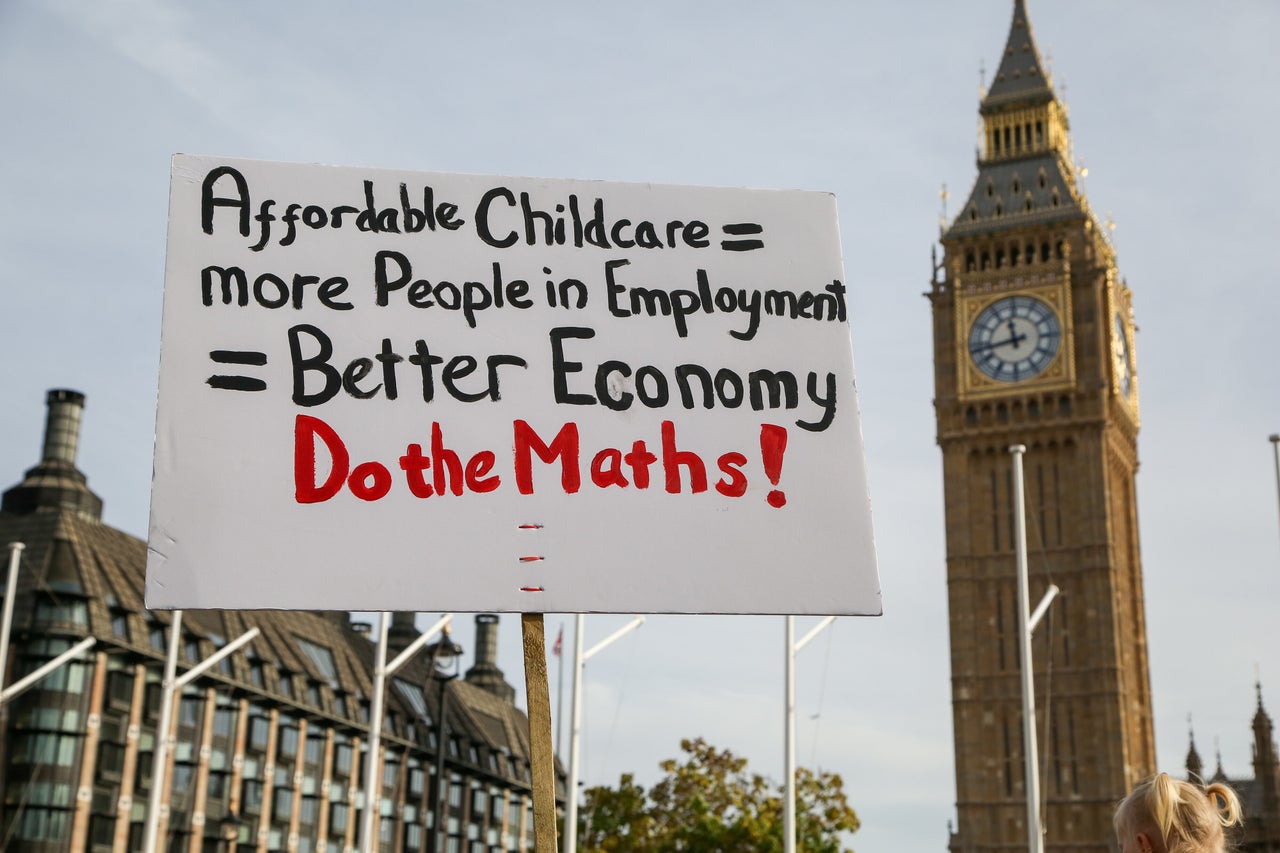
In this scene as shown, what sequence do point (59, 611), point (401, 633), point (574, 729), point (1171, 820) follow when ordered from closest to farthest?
point (1171, 820) < point (574, 729) < point (59, 611) < point (401, 633)

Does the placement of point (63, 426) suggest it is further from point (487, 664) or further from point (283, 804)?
point (487, 664)

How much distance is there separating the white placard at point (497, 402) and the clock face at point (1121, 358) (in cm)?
6894

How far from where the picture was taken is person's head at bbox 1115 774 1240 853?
390cm

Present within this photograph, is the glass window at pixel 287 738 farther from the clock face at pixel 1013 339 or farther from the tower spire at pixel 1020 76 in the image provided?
the tower spire at pixel 1020 76

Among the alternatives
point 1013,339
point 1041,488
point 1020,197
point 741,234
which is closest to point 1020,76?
point 1020,197

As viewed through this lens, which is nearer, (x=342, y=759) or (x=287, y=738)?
(x=287, y=738)

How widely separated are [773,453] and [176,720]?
61.5 m

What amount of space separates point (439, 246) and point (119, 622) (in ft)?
197

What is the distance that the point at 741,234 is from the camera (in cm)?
600

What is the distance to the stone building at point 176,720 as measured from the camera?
5809cm

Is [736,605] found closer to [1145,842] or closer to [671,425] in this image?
[671,425]

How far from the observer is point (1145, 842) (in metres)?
3.95

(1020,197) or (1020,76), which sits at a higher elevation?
(1020,76)

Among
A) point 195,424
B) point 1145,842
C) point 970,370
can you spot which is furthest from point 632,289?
point 970,370
